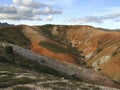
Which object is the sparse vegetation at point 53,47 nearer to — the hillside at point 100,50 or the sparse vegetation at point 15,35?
the hillside at point 100,50

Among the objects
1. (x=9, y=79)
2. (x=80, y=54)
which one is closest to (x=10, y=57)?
(x=9, y=79)

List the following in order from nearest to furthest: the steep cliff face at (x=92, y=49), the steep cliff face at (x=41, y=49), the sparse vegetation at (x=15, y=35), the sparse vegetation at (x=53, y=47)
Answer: the steep cliff face at (x=92, y=49) → the steep cliff face at (x=41, y=49) → the sparse vegetation at (x=53, y=47) → the sparse vegetation at (x=15, y=35)

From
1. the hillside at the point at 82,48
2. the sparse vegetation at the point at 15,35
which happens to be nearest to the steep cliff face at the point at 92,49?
the hillside at the point at 82,48

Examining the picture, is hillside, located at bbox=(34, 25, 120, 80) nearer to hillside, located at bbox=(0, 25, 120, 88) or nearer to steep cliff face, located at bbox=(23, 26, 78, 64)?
hillside, located at bbox=(0, 25, 120, 88)

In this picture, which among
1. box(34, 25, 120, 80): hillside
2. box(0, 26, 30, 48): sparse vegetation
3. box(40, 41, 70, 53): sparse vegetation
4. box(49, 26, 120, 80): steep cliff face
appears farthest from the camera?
box(0, 26, 30, 48): sparse vegetation

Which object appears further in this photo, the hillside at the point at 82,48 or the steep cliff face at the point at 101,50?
the hillside at the point at 82,48

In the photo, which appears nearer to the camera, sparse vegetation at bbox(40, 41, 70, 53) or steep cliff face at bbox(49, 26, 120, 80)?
steep cliff face at bbox(49, 26, 120, 80)

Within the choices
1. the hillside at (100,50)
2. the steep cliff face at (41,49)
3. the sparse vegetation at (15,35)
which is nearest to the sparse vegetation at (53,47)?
the steep cliff face at (41,49)

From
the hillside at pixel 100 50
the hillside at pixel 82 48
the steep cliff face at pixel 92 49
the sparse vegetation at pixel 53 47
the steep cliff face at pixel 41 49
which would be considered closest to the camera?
the hillside at pixel 100 50

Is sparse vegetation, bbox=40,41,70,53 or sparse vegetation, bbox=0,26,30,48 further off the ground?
sparse vegetation, bbox=0,26,30,48

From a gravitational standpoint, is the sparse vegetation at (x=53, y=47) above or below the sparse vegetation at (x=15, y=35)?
below

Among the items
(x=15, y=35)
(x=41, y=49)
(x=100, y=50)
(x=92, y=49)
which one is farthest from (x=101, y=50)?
(x=15, y=35)

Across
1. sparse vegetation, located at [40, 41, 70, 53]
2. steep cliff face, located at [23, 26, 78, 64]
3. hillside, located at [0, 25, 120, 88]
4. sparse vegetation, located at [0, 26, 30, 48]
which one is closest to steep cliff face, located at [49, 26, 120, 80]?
hillside, located at [0, 25, 120, 88]
